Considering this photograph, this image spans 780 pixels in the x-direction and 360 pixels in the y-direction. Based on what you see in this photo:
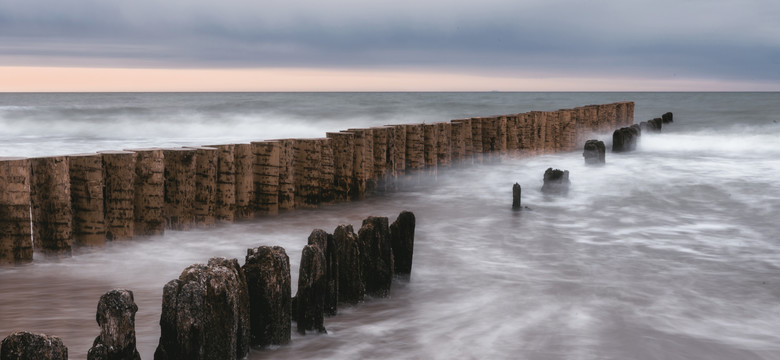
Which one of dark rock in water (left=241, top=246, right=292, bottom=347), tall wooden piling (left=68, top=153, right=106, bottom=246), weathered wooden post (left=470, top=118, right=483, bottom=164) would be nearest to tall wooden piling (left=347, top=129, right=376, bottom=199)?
tall wooden piling (left=68, top=153, right=106, bottom=246)

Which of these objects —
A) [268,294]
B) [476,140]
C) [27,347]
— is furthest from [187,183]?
[476,140]

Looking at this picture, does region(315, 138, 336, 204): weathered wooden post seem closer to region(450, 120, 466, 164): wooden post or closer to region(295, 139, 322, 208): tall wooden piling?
region(295, 139, 322, 208): tall wooden piling

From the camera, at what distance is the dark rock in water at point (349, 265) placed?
409 centimetres

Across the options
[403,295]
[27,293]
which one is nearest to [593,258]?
[403,295]

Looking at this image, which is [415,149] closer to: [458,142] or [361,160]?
[361,160]

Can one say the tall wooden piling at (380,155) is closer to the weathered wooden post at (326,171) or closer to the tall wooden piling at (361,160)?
the tall wooden piling at (361,160)

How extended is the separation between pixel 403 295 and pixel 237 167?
2849 mm

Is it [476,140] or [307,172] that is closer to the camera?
[307,172]

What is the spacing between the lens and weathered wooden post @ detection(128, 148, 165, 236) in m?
5.91

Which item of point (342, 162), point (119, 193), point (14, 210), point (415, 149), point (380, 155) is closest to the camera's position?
point (14, 210)

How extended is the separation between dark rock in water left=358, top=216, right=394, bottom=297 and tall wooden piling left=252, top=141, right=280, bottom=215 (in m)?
2.82

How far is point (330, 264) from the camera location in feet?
12.8

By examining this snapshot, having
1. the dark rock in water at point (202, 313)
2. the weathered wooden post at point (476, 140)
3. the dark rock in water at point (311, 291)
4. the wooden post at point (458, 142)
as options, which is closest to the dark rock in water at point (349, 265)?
the dark rock in water at point (311, 291)

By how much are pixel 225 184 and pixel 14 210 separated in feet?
6.59
